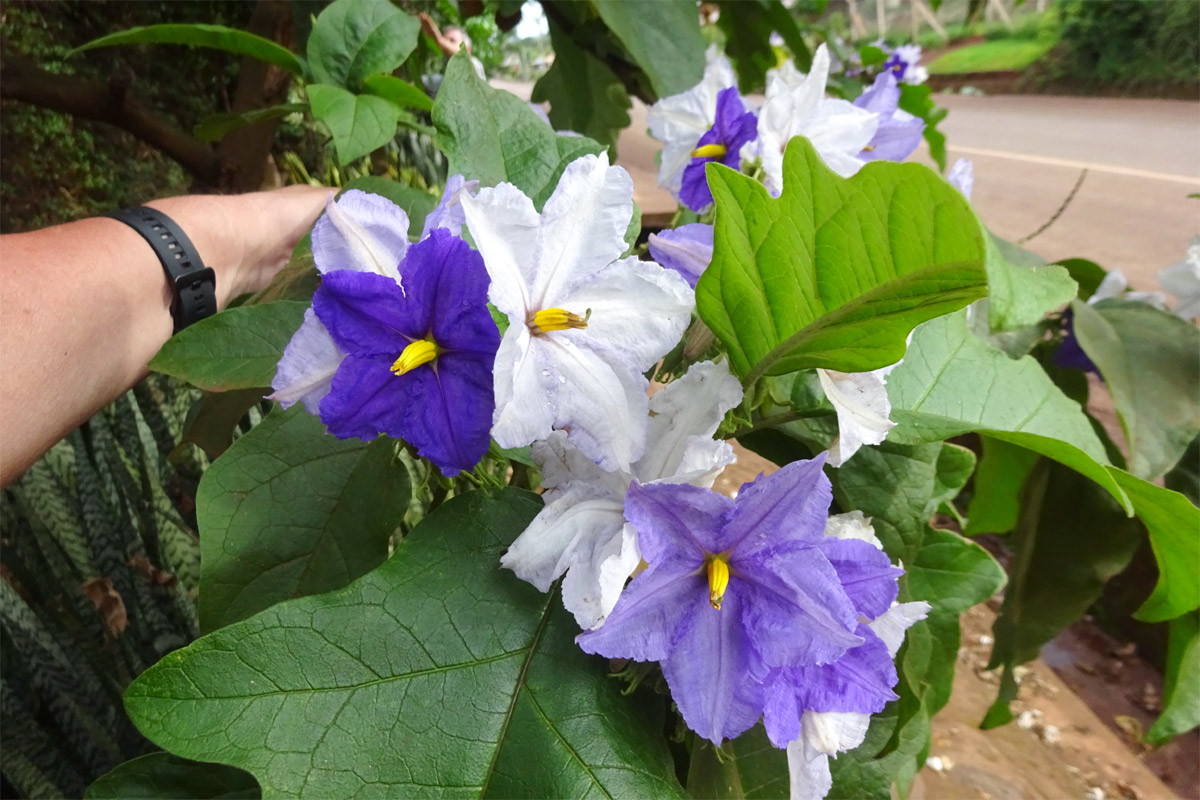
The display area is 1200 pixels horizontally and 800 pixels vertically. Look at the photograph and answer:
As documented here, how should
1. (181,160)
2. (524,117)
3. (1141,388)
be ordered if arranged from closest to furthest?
(524,117)
(1141,388)
(181,160)

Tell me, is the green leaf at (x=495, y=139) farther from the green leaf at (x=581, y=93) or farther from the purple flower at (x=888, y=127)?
the green leaf at (x=581, y=93)

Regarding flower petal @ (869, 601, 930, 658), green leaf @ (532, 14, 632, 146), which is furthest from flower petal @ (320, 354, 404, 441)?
green leaf @ (532, 14, 632, 146)

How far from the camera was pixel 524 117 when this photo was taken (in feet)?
1.15

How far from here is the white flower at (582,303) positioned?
9.2 inches

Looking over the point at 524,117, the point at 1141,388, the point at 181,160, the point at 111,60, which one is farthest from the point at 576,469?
the point at 111,60

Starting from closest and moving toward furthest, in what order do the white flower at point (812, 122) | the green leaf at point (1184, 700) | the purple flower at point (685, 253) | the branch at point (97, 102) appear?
1. the purple flower at point (685, 253)
2. the white flower at point (812, 122)
3. the green leaf at point (1184, 700)
4. the branch at point (97, 102)

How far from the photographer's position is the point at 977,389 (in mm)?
389

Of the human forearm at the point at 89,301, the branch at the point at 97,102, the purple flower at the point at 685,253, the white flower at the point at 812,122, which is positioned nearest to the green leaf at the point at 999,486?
the white flower at the point at 812,122

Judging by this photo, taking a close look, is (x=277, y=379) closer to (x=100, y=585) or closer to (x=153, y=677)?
(x=153, y=677)

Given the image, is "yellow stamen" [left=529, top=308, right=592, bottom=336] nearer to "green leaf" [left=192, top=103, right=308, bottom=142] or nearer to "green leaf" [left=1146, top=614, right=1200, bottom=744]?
"green leaf" [left=192, top=103, right=308, bottom=142]

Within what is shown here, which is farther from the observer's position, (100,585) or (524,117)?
(100,585)

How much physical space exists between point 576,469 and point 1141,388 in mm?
555

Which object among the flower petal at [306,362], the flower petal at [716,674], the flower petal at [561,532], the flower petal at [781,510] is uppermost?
the flower petal at [306,362]

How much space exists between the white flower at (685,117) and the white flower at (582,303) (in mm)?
258
